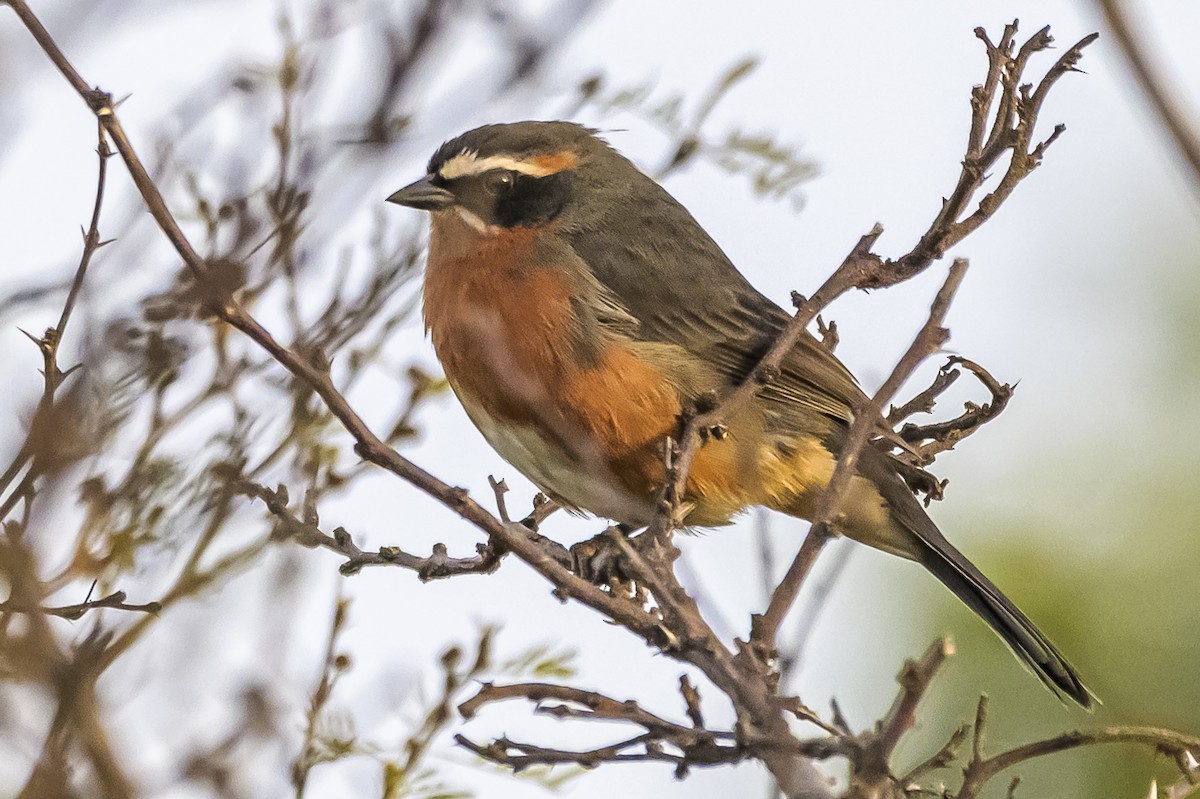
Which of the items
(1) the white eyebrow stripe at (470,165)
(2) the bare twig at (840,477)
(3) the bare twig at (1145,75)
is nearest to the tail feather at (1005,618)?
(1) the white eyebrow stripe at (470,165)

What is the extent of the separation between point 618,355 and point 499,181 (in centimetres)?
109

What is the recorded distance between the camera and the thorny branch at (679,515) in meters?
2.75

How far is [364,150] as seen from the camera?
269 cm

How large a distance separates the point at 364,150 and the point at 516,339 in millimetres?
3000

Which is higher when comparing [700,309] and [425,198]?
[425,198]

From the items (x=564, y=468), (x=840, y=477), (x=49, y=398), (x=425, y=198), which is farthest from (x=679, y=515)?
(x=425, y=198)

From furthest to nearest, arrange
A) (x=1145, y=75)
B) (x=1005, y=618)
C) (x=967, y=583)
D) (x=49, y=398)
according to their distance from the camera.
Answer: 1. (x=967, y=583)
2. (x=1005, y=618)
3. (x=49, y=398)
4. (x=1145, y=75)

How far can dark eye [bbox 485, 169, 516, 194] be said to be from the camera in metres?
6.26

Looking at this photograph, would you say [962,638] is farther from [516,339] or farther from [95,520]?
[95,520]

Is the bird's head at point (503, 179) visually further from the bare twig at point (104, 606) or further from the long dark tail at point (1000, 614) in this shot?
the bare twig at point (104, 606)

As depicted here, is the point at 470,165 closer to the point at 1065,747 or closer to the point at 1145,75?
the point at 1065,747

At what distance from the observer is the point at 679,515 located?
431 cm

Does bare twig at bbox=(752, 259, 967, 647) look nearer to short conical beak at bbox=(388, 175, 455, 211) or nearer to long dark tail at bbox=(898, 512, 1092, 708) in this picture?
long dark tail at bbox=(898, 512, 1092, 708)

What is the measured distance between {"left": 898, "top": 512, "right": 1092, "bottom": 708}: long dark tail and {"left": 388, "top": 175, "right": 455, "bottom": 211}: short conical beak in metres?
2.34
